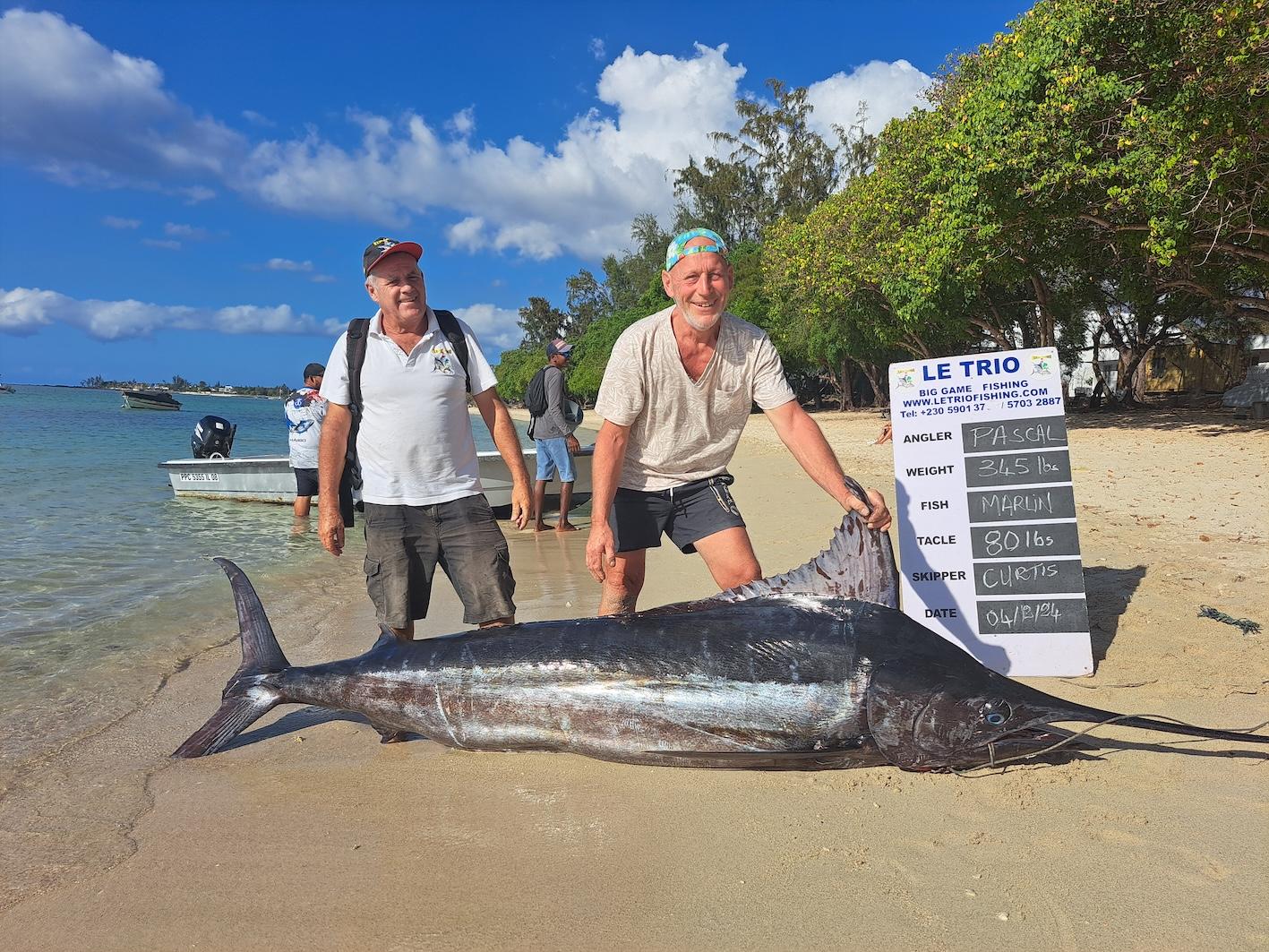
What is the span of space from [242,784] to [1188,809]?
11.5 feet

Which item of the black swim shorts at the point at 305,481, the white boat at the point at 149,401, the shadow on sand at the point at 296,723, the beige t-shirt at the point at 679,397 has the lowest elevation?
the shadow on sand at the point at 296,723

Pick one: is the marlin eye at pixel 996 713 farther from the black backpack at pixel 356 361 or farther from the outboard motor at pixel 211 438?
the outboard motor at pixel 211 438

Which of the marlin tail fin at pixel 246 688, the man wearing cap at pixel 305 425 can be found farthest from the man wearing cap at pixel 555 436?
the marlin tail fin at pixel 246 688

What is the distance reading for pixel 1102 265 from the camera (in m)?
21.8

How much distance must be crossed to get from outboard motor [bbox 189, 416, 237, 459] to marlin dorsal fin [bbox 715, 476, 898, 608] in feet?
52.0

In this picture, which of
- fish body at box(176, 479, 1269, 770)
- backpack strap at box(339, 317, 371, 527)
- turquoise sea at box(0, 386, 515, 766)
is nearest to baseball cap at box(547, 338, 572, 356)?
turquoise sea at box(0, 386, 515, 766)

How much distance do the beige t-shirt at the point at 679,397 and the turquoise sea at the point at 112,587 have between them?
3.17 metres

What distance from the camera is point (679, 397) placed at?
12.2ft

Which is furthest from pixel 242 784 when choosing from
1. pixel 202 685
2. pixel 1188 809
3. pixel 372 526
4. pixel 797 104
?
pixel 797 104

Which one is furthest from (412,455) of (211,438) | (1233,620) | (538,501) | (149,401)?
(149,401)

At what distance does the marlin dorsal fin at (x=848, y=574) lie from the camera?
10.5 ft

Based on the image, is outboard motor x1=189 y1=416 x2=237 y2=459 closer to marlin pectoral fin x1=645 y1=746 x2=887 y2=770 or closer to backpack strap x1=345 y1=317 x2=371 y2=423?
backpack strap x1=345 y1=317 x2=371 y2=423

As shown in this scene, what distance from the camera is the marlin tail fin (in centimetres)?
361

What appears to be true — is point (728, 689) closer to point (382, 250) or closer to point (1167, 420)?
point (382, 250)
